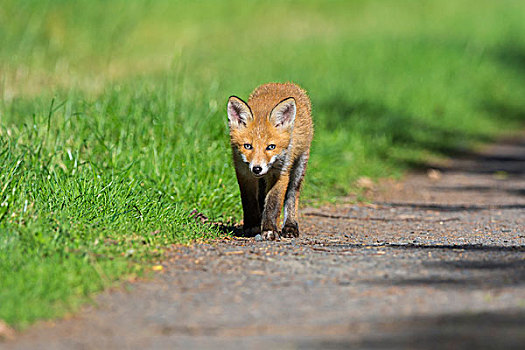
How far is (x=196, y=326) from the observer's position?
12.7 feet

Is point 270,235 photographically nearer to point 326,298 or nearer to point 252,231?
point 252,231

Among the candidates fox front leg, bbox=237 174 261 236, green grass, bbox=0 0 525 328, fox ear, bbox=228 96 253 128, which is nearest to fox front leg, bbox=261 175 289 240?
fox front leg, bbox=237 174 261 236

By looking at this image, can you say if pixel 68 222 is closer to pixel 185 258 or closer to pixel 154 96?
pixel 185 258

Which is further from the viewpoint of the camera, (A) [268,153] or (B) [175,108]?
(B) [175,108]

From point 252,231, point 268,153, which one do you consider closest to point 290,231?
point 252,231

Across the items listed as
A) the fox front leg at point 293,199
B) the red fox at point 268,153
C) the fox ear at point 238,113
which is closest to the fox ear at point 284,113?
the red fox at point 268,153

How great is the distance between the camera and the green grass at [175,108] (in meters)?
5.29

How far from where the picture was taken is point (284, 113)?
641 centimetres

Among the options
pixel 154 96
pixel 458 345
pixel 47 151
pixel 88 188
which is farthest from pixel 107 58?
pixel 458 345

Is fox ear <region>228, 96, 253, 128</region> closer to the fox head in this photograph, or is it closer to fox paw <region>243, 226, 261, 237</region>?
the fox head

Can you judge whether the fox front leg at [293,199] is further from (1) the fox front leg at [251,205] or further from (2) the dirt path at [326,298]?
(1) the fox front leg at [251,205]

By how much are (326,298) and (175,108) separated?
15.7ft

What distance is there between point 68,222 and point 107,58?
7.96m

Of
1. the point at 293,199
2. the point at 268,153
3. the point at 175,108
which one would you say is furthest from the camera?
the point at 175,108
